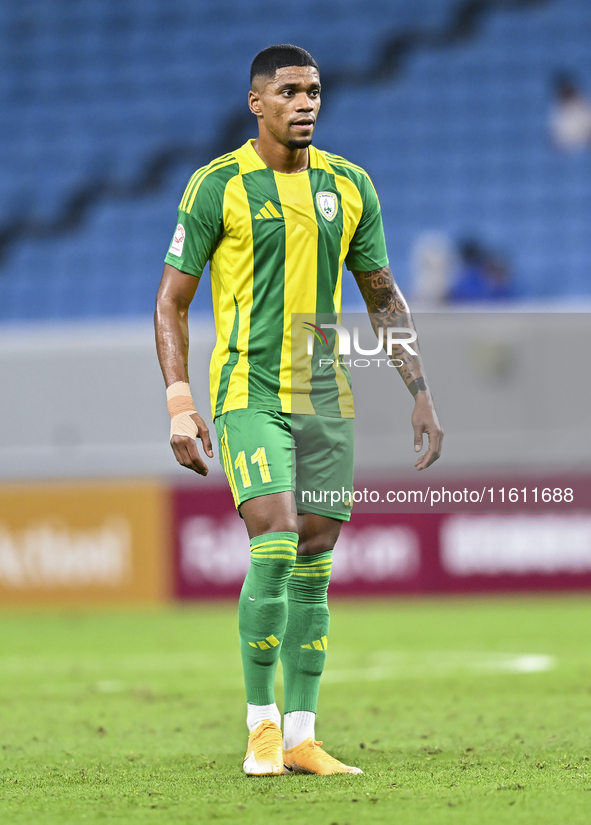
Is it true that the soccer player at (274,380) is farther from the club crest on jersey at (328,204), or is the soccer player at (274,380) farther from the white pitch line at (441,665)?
the white pitch line at (441,665)

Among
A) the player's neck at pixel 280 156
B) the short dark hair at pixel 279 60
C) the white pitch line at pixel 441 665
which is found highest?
the short dark hair at pixel 279 60

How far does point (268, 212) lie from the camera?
3516 mm

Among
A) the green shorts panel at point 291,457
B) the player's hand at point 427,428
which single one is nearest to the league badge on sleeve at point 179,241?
the green shorts panel at point 291,457

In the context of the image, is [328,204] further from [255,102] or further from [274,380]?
[274,380]

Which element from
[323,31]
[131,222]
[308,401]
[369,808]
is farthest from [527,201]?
[369,808]

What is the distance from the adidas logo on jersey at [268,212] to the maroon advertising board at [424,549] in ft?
18.3

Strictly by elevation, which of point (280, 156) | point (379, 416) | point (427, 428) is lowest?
point (379, 416)

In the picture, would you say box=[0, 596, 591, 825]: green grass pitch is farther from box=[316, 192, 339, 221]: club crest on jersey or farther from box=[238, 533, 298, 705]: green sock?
box=[316, 192, 339, 221]: club crest on jersey

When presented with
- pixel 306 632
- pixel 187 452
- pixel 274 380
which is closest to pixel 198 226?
pixel 274 380

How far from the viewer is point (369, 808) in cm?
291

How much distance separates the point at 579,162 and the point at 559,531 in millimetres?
5010

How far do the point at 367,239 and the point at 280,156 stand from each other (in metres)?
0.37

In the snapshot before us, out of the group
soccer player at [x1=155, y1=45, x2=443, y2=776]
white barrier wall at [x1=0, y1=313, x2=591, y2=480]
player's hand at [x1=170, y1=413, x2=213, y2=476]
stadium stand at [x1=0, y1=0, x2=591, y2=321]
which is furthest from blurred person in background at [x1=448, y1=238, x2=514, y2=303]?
player's hand at [x1=170, y1=413, x2=213, y2=476]

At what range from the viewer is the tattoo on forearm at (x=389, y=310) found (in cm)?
375
